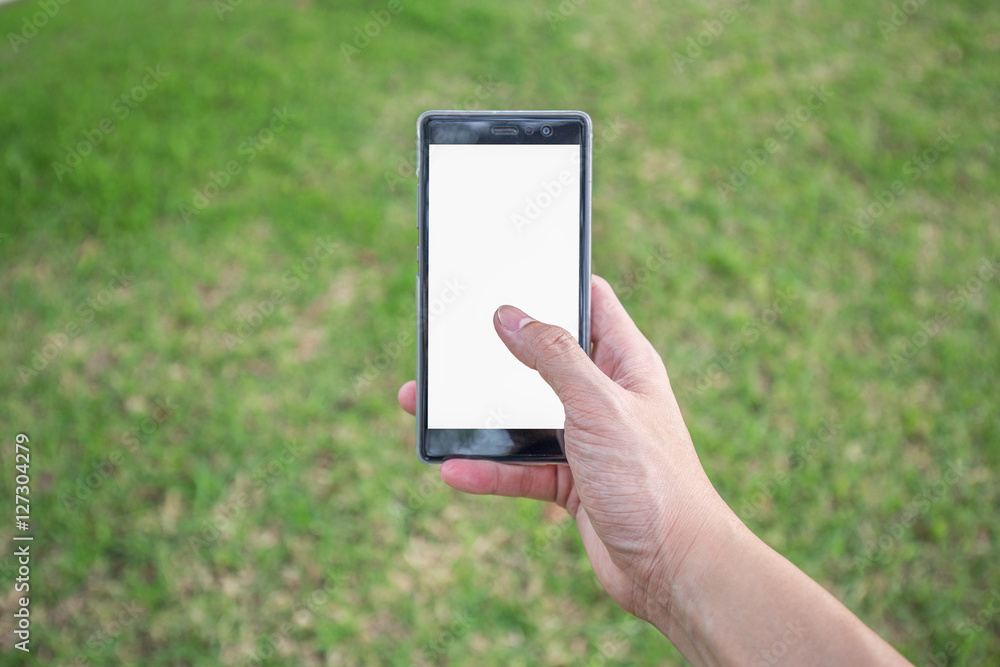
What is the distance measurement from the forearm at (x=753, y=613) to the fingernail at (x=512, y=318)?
0.76 metres

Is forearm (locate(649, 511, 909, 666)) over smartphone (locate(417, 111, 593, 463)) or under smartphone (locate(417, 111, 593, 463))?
under

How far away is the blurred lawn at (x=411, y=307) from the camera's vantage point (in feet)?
8.34

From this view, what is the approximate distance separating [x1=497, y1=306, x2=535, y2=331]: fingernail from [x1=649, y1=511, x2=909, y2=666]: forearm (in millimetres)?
755

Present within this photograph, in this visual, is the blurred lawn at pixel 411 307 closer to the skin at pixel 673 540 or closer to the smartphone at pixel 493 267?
the smartphone at pixel 493 267

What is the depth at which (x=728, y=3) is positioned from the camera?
4.68 m

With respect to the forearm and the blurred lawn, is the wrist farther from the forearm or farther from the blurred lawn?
the blurred lawn

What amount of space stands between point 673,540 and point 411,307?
203 cm

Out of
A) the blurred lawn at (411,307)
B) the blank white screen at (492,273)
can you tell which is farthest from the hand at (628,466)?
the blurred lawn at (411,307)

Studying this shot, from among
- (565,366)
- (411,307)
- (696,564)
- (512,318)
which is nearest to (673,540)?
(696,564)

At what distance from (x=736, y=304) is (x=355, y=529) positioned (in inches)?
90.6

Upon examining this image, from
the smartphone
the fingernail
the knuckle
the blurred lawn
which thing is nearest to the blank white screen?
the smartphone

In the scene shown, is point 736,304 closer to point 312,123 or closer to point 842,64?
point 842,64

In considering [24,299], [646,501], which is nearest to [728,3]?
[646,501]

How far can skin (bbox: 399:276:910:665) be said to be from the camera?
1417mm
